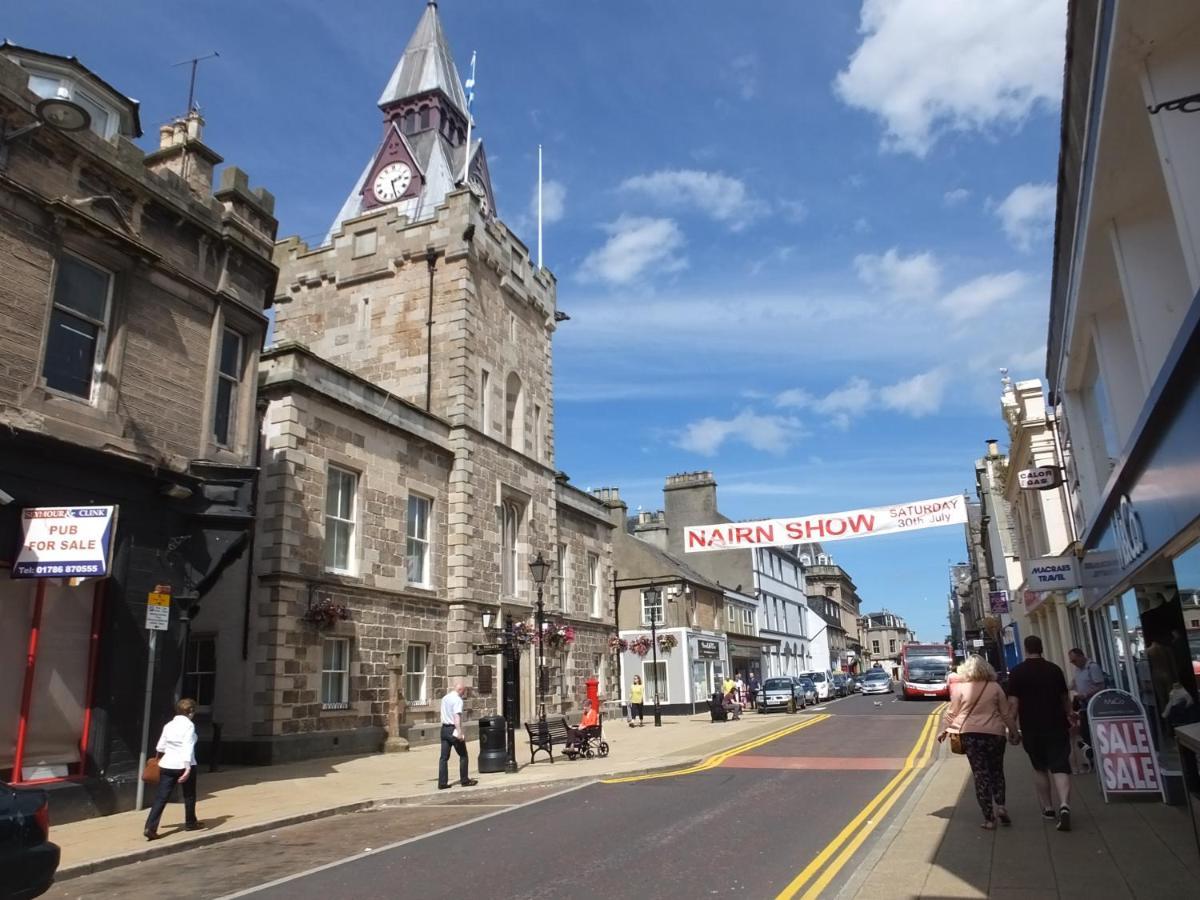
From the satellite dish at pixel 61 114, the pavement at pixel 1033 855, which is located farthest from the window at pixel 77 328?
the pavement at pixel 1033 855

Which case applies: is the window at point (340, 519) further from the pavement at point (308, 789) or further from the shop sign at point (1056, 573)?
the shop sign at point (1056, 573)

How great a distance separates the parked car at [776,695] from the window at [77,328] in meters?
30.9

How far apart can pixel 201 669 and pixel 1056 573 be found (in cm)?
1766

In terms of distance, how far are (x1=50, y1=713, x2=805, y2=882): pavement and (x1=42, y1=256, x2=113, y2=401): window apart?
18.6 ft

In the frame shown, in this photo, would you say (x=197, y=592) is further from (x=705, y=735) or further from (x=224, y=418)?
(x=705, y=735)

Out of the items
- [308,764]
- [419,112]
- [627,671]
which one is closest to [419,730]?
[308,764]

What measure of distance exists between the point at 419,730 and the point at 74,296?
1301 centimetres

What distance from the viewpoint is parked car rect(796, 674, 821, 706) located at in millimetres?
40688

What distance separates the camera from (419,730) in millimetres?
20703

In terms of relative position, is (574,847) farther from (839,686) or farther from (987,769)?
(839,686)

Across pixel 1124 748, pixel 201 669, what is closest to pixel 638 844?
pixel 1124 748

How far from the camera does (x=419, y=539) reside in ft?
73.4

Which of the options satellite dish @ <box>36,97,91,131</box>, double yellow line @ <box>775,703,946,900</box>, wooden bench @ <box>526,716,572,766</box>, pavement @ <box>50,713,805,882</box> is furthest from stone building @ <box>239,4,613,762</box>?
double yellow line @ <box>775,703,946,900</box>

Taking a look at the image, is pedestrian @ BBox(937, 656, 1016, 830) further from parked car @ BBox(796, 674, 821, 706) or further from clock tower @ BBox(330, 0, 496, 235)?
parked car @ BBox(796, 674, 821, 706)
